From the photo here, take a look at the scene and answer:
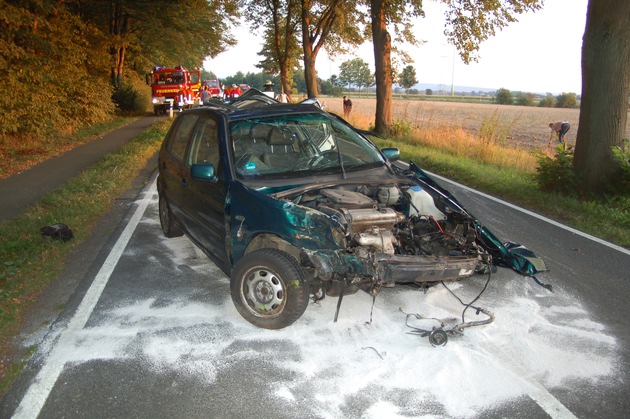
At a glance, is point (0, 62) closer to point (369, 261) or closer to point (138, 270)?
point (138, 270)

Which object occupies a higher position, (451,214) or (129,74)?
(129,74)

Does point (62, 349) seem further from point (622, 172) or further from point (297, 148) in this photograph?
point (622, 172)

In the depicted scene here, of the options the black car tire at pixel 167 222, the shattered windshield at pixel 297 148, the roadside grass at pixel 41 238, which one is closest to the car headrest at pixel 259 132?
the shattered windshield at pixel 297 148

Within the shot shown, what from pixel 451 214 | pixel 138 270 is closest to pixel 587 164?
pixel 451 214

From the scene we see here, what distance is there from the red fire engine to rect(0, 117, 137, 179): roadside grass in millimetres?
13706

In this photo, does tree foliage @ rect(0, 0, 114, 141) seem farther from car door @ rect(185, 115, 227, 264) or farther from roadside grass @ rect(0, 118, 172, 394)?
car door @ rect(185, 115, 227, 264)

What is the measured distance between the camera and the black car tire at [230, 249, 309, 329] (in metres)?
4.00

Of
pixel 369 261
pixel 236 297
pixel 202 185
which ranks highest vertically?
→ pixel 202 185

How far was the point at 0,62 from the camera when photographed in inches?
539

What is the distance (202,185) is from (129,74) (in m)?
39.0

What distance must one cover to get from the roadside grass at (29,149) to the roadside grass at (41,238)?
190cm

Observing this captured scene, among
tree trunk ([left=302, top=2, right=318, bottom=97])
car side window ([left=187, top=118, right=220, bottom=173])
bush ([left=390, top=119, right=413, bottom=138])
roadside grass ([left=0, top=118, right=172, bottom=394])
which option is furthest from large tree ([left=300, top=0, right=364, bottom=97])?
car side window ([left=187, top=118, right=220, bottom=173])

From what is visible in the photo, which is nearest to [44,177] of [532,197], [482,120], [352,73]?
[532,197]

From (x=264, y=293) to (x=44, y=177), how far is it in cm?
913
